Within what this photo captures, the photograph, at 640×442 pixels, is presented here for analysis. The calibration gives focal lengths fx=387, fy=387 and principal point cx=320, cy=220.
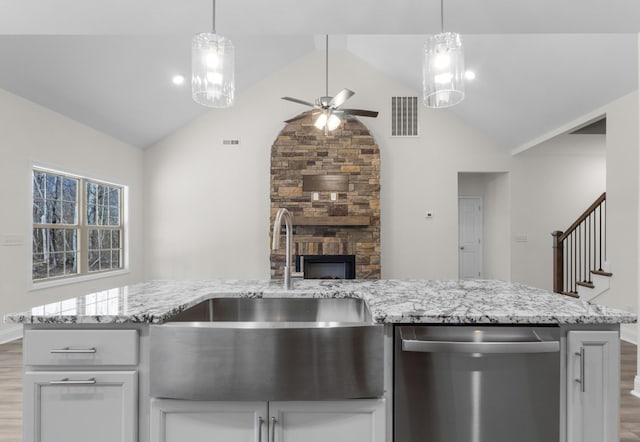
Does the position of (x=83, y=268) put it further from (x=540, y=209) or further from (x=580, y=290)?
(x=540, y=209)

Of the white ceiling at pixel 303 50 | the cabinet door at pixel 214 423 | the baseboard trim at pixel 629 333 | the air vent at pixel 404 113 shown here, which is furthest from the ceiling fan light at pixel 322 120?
the baseboard trim at pixel 629 333

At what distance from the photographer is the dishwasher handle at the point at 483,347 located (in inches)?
49.6

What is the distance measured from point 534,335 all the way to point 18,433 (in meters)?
2.79

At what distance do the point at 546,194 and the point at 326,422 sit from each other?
6434mm

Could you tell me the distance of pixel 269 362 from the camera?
1.27 metres

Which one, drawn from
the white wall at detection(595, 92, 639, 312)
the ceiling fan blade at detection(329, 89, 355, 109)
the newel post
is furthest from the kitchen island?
the newel post

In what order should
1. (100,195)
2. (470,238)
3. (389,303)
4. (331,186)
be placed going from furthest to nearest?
(470,238)
(331,186)
(100,195)
(389,303)

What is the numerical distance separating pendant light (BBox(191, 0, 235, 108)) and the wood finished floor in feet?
7.23

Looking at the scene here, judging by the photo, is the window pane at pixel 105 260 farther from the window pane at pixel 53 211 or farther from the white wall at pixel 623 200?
the white wall at pixel 623 200

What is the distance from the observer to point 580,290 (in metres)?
4.90

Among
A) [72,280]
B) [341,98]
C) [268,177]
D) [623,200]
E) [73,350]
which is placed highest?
[341,98]

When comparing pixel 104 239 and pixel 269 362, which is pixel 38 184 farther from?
pixel 269 362

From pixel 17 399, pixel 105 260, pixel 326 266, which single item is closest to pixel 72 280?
pixel 105 260

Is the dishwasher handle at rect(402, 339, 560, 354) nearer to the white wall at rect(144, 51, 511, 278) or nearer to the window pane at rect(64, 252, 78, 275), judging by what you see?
the white wall at rect(144, 51, 511, 278)
